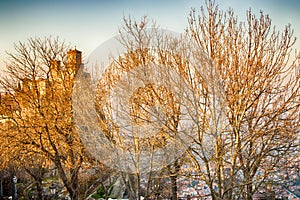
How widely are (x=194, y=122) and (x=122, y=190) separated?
3766 millimetres

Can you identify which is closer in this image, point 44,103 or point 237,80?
point 237,80

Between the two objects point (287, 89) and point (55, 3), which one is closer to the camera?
point (287, 89)

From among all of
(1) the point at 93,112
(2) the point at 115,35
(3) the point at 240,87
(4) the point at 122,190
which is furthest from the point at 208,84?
(4) the point at 122,190

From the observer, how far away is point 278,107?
288cm

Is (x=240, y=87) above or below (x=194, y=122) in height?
above

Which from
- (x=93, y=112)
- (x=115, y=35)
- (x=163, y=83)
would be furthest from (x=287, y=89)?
(x=93, y=112)

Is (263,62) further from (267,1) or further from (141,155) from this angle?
(141,155)

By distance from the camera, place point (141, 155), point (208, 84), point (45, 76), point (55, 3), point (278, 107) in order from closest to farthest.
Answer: point (208, 84) < point (278, 107) < point (55, 3) < point (141, 155) < point (45, 76)

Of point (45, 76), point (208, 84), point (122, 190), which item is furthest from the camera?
point (122, 190)

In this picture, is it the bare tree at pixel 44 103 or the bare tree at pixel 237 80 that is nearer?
the bare tree at pixel 237 80

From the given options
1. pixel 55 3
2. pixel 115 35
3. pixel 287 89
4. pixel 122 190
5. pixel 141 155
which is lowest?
pixel 122 190

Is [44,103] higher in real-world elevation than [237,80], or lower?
higher

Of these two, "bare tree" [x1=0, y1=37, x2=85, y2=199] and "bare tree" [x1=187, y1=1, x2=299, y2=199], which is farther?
"bare tree" [x1=0, y1=37, x2=85, y2=199]

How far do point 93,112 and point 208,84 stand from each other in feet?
5.49
